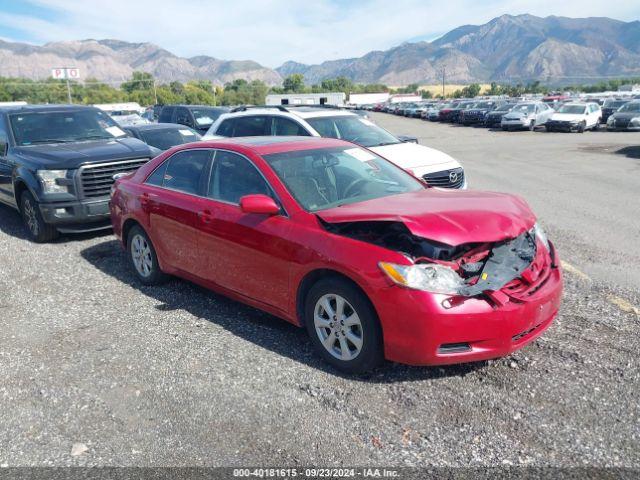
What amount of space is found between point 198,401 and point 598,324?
325cm

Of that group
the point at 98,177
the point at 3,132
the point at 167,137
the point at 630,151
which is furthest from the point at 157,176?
the point at 630,151

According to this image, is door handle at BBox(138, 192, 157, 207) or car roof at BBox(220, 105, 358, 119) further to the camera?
car roof at BBox(220, 105, 358, 119)

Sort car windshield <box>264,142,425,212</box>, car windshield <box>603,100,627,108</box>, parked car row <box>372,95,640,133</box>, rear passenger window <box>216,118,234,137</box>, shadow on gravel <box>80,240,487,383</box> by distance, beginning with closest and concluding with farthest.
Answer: shadow on gravel <box>80,240,487,383</box> → car windshield <box>264,142,425,212</box> → rear passenger window <box>216,118,234,137</box> → parked car row <box>372,95,640,133</box> → car windshield <box>603,100,627,108</box>

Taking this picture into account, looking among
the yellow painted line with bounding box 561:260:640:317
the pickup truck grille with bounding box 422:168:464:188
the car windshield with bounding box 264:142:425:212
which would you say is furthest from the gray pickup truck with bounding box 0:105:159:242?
the yellow painted line with bounding box 561:260:640:317

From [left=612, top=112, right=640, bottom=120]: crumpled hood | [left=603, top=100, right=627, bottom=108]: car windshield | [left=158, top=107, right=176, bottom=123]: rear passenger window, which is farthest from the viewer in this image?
[left=603, top=100, right=627, bottom=108]: car windshield

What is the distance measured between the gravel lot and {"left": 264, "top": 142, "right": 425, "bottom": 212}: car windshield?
1195mm

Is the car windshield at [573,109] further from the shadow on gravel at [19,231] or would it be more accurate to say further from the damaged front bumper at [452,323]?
the damaged front bumper at [452,323]

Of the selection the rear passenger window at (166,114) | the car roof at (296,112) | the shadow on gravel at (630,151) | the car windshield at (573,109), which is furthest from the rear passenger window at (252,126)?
the car windshield at (573,109)

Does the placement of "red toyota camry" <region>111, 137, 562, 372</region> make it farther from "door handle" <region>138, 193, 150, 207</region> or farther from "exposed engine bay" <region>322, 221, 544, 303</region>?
"door handle" <region>138, 193, 150, 207</region>

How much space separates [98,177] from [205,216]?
11.2 ft

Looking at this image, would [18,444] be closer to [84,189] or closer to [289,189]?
[289,189]

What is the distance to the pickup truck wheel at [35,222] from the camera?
745 cm

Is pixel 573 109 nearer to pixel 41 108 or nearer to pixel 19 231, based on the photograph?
pixel 41 108

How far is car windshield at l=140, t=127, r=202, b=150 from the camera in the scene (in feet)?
38.9
